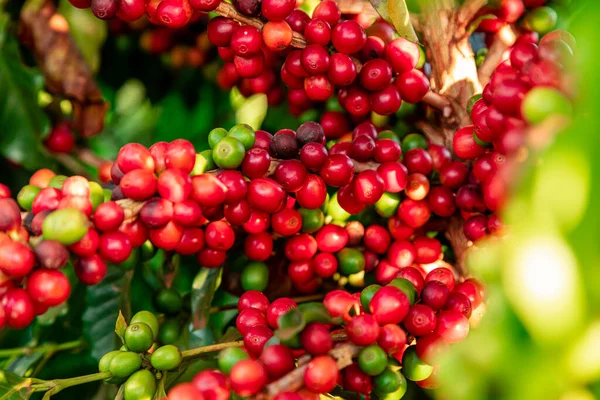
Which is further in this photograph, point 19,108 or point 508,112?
point 19,108

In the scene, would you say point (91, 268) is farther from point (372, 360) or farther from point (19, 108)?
point (19, 108)

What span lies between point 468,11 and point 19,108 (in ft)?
3.01

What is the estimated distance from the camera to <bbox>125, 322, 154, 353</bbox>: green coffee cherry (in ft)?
2.45

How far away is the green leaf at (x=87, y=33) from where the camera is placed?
1297mm

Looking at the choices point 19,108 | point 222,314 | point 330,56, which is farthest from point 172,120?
point 330,56

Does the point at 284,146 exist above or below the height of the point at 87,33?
above

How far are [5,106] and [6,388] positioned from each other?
728 mm

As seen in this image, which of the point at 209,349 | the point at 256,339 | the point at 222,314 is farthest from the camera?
the point at 222,314

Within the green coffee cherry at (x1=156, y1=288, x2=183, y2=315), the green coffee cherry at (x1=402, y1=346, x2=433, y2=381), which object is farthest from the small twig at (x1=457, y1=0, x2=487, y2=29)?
the green coffee cherry at (x1=156, y1=288, x2=183, y2=315)

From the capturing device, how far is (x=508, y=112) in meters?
0.61

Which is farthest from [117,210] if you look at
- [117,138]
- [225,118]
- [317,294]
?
[117,138]

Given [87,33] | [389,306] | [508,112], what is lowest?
[87,33]

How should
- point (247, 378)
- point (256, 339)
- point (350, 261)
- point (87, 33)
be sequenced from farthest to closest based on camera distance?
point (87, 33)
point (350, 261)
point (256, 339)
point (247, 378)

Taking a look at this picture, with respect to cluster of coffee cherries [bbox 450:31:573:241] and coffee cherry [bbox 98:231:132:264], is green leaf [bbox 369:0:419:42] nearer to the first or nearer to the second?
cluster of coffee cherries [bbox 450:31:573:241]
